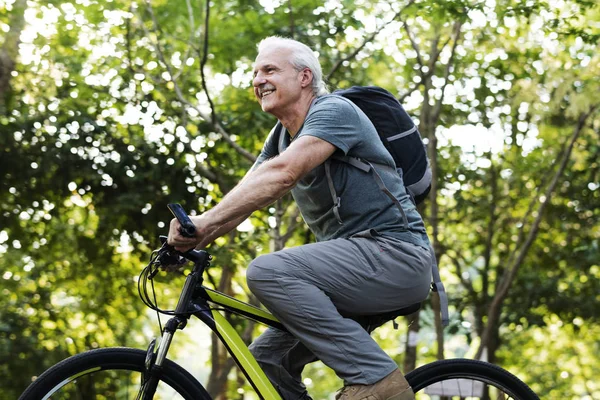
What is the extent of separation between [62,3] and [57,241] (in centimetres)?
313

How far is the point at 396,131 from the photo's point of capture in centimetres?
308

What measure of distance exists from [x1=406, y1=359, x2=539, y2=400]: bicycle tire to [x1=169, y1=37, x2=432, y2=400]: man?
0.32 metres

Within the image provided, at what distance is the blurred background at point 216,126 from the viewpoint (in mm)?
8070

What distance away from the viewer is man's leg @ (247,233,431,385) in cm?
277

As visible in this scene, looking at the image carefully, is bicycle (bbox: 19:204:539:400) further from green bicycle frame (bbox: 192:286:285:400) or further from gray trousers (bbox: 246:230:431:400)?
gray trousers (bbox: 246:230:431:400)

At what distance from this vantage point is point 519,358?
698 inches

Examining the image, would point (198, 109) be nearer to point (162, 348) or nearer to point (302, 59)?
point (302, 59)

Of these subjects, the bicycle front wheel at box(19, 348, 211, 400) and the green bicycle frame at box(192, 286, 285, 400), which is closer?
the bicycle front wheel at box(19, 348, 211, 400)

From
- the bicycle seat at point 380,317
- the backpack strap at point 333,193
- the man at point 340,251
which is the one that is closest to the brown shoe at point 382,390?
the man at point 340,251

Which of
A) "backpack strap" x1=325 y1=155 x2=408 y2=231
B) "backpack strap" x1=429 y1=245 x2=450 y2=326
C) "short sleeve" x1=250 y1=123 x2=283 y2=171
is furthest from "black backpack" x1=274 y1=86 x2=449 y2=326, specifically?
"short sleeve" x1=250 y1=123 x2=283 y2=171

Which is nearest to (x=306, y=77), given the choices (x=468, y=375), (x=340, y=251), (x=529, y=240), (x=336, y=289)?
(x=340, y=251)

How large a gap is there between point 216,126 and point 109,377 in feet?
15.3

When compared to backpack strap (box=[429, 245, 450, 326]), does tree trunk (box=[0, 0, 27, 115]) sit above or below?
above

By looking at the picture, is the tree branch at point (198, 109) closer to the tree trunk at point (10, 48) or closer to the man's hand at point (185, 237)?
the tree trunk at point (10, 48)
